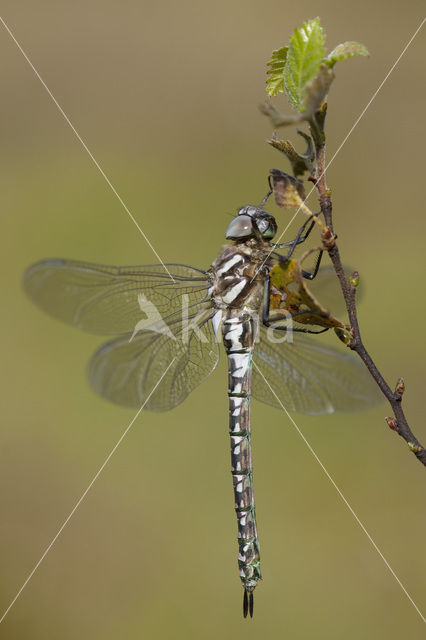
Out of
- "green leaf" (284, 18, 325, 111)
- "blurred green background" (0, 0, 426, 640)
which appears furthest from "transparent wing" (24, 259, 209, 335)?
"blurred green background" (0, 0, 426, 640)

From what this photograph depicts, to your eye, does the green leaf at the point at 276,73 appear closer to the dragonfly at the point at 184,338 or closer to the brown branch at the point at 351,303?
the brown branch at the point at 351,303

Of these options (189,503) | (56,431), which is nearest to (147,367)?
(189,503)

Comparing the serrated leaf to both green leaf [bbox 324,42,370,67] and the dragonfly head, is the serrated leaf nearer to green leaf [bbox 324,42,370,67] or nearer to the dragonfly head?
green leaf [bbox 324,42,370,67]

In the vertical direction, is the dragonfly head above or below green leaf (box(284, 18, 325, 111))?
above

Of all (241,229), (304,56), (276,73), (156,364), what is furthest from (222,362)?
(304,56)

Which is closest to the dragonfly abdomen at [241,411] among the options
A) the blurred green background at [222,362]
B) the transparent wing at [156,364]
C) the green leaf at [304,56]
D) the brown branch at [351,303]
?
the transparent wing at [156,364]
